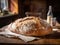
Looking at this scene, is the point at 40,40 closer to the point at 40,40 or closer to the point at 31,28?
the point at 40,40

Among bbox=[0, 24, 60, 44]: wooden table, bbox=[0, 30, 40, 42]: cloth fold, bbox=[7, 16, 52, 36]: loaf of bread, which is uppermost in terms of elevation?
bbox=[7, 16, 52, 36]: loaf of bread

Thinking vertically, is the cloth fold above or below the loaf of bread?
below

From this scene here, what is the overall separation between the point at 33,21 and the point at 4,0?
13.4ft

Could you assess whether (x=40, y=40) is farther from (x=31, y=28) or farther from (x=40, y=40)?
(x=31, y=28)

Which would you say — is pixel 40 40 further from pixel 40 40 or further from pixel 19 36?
pixel 19 36

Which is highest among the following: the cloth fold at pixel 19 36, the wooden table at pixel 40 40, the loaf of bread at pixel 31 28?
the loaf of bread at pixel 31 28

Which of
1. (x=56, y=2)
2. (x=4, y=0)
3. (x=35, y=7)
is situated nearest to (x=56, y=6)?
(x=56, y=2)

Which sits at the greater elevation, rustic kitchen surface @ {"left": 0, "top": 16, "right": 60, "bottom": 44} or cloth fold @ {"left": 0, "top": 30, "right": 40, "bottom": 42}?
cloth fold @ {"left": 0, "top": 30, "right": 40, "bottom": 42}

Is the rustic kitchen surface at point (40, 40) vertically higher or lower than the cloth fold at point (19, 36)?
lower

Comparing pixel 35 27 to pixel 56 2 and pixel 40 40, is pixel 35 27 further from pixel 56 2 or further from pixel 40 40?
pixel 56 2

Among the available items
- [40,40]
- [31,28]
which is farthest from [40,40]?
[31,28]

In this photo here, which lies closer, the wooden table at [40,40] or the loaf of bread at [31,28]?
the wooden table at [40,40]

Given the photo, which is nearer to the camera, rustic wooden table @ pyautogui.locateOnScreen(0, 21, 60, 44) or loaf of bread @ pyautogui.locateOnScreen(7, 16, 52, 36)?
rustic wooden table @ pyautogui.locateOnScreen(0, 21, 60, 44)

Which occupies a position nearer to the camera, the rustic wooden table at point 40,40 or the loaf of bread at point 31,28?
the rustic wooden table at point 40,40
